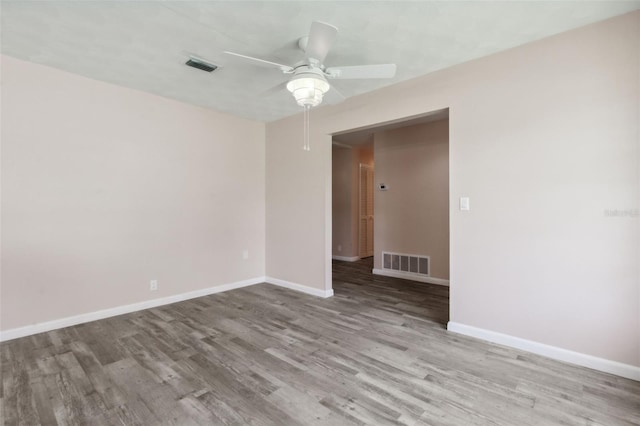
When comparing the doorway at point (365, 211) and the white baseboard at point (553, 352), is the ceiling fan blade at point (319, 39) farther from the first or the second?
the doorway at point (365, 211)

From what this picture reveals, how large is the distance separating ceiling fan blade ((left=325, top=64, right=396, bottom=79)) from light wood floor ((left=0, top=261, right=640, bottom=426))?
2223 mm

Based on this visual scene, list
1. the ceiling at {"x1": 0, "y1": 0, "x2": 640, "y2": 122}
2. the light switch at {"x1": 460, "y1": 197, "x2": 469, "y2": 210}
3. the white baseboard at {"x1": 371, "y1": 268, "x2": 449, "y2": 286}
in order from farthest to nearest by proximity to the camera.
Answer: the white baseboard at {"x1": 371, "y1": 268, "x2": 449, "y2": 286} < the light switch at {"x1": 460, "y1": 197, "x2": 469, "y2": 210} < the ceiling at {"x1": 0, "y1": 0, "x2": 640, "y2": 122}

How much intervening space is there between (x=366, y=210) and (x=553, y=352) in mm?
5067

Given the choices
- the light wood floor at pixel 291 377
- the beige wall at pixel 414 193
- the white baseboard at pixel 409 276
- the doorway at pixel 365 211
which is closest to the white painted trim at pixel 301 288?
the light wood floor at pixel 291 377

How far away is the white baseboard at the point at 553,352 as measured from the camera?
6.93ft

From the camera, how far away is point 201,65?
9.22 feet

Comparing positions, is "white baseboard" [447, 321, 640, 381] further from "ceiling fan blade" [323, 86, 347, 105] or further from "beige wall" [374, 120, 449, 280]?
"ceiling fan blade" [323, 86, 347, 105]

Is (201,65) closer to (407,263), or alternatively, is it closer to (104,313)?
(104,313)

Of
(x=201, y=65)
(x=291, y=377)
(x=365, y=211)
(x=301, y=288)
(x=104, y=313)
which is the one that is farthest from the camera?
(x=365, y=211)

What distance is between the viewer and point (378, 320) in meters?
3.20

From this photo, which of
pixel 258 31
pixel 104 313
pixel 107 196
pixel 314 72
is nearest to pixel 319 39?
pixel 314 72

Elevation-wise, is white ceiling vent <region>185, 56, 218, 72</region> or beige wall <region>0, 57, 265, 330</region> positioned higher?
white ceiling vent <region>185, 56, 218, 72</region>

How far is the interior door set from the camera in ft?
23.4

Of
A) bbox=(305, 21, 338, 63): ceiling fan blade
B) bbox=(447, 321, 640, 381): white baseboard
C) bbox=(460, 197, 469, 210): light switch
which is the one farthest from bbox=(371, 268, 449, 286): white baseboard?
bbox=(305, 21, 338, 63): ceiling fan blade
